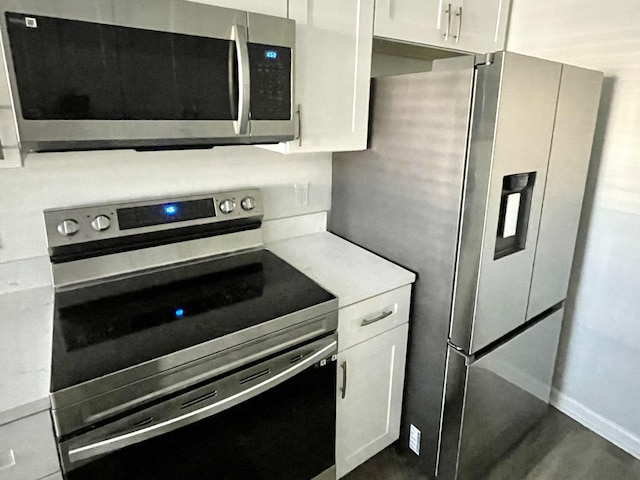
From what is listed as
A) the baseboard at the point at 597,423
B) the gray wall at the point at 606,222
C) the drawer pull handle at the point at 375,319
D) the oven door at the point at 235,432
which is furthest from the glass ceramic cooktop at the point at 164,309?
the baseboard at the point at 597,423

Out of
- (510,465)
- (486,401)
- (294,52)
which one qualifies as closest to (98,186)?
(294,52)

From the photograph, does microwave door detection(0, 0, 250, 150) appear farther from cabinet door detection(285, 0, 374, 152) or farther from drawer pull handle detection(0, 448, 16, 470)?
drawer pull handle detection(0, 448, 16, 470)

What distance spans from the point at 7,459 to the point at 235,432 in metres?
0.54

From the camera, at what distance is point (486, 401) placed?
5.46 ft

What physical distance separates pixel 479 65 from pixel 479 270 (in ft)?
2.19

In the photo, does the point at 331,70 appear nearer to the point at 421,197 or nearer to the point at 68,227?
the point at 421,197

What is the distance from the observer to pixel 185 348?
3.47 ft

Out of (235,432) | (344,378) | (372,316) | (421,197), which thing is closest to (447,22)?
(421,197)

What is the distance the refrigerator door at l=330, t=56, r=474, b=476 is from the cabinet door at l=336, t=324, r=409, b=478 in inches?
3.2

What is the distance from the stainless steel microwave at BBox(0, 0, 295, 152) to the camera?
0.95m

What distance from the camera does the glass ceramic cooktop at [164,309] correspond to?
103cm

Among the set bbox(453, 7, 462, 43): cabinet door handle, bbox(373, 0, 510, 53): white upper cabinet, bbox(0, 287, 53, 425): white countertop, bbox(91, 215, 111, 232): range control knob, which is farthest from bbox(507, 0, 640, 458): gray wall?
bbox(0, 287, 53, 425): white countertop

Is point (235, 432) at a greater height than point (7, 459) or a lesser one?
lesser

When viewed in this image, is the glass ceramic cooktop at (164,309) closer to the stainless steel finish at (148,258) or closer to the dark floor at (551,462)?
the stainless steel finish at (148,258)
